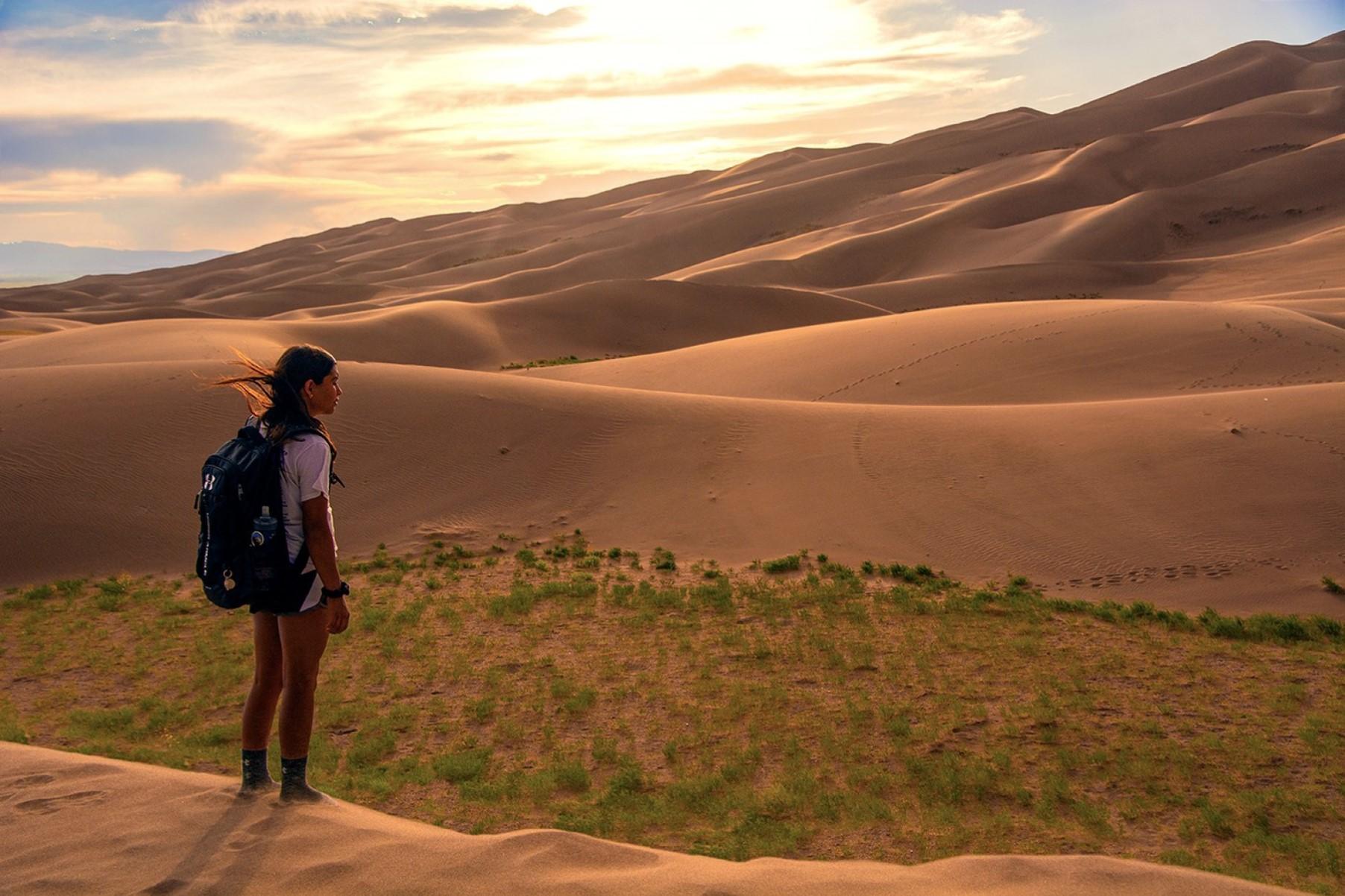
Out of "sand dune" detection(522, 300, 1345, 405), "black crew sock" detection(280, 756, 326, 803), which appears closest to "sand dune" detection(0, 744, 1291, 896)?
"black crew sock" detection(280, 756, 326, 803)

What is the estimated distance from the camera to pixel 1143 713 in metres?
7.29

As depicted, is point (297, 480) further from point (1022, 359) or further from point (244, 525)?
point (1022, 359)

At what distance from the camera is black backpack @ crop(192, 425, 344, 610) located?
4496 mm

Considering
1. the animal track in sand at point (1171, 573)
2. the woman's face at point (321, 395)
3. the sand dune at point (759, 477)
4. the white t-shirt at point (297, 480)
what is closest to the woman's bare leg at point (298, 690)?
the white t-shirt at point (297, 480)

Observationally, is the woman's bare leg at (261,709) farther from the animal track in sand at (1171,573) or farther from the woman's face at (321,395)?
the animal track in sand at (1171,573)

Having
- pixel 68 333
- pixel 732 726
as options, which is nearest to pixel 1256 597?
pixel 732 726

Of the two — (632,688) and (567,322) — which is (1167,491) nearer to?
(632,688)

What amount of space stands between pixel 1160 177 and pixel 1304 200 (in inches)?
478

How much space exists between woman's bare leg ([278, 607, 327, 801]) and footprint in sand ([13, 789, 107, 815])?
2.56 ft

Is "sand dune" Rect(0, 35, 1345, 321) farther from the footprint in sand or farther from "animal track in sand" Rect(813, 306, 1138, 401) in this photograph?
the footprint in sand

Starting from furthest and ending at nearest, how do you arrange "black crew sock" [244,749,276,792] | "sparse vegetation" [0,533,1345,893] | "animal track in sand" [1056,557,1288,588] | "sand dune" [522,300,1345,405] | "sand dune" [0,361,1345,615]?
"sand dune" [522,300,1345,405]
"sand dune" [0,361,1345,615]
"animal track in sand" [1056,557,1288,588]
"sparse vegetation" [0,533,1345,893]
"black crew sock" [244,749,276,792]

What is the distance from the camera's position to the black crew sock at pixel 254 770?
4.90m

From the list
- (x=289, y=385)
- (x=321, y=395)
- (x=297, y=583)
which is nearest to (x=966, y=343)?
(x=321, y=395)

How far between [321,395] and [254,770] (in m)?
1.76
